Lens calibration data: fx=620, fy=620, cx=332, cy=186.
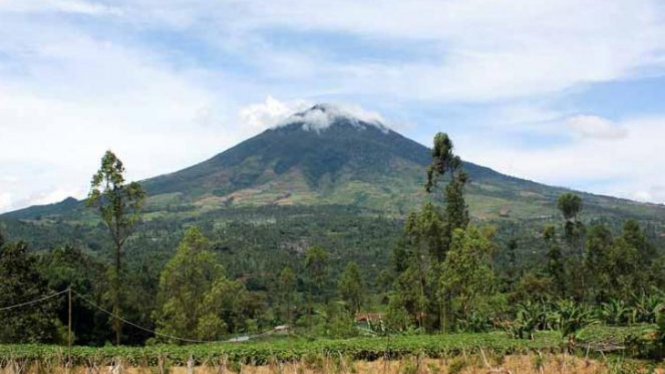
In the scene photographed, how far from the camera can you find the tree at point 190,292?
24422mm

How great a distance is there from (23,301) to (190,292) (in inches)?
281

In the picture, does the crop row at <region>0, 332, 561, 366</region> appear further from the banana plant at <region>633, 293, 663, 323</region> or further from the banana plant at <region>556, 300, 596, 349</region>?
the banana plant at <region>633, 293, 663, 323</region>

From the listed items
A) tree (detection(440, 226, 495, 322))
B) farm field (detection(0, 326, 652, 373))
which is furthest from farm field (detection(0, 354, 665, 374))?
tree (detection(440, 226, 495, 322))

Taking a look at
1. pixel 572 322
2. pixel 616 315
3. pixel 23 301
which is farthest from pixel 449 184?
pixel 23 301

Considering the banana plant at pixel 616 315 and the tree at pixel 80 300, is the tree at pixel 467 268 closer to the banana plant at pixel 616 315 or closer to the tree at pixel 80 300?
the banana plant at pixel 616 315

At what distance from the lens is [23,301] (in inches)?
1005

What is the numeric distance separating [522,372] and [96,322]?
2600 centimetres

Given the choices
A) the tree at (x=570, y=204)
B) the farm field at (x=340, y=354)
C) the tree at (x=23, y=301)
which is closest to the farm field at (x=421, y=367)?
the farm field at (x=340, y=354)

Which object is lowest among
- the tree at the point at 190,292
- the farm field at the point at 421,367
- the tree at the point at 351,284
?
the tree at the point at 351,284

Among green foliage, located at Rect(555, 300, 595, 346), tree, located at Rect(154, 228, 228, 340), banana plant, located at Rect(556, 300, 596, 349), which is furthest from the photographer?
tree, located at Rect(154, 228, 228, 340)

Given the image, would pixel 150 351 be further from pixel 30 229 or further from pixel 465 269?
pixel 30 229

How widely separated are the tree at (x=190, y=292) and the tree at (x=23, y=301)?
4.91 m

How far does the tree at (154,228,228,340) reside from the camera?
24.4 meters

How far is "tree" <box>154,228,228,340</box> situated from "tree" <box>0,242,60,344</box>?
4.91m
